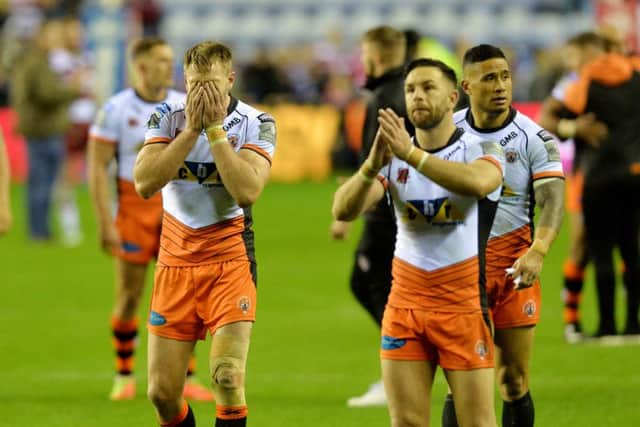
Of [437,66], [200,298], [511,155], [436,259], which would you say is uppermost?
[437,66]

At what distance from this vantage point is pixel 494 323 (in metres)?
6.64

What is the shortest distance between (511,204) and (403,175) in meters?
1.08

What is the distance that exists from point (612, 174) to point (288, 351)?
287 cm

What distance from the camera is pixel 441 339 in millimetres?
5766

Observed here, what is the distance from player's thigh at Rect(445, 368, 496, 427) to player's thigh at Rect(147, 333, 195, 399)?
1.37 metres

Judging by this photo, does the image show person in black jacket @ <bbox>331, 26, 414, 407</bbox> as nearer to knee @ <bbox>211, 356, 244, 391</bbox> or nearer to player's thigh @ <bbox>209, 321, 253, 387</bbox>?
player's thigh @ <bbox>209, 321, 253, 387</bbox>

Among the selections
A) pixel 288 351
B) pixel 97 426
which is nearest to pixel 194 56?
pixel 97 426

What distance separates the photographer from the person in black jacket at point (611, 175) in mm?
10336

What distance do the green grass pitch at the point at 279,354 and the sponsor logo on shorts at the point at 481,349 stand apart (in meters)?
2.17

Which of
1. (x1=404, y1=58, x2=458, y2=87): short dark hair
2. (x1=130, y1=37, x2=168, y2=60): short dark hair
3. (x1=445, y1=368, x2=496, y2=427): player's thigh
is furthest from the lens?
(x1=130, y1=37, x2=168, y2=60): short dark hair

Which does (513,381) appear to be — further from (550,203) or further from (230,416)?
(230,416)

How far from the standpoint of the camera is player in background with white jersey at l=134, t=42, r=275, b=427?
20.2ft

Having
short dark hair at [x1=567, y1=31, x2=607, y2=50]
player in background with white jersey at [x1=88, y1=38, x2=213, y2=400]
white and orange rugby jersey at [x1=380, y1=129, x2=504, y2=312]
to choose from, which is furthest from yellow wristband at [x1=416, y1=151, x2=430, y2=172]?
short dark hair at [x1=567, y1=31, x2=607, y2=50]

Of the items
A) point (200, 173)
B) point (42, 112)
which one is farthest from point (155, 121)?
point (42, 112)
